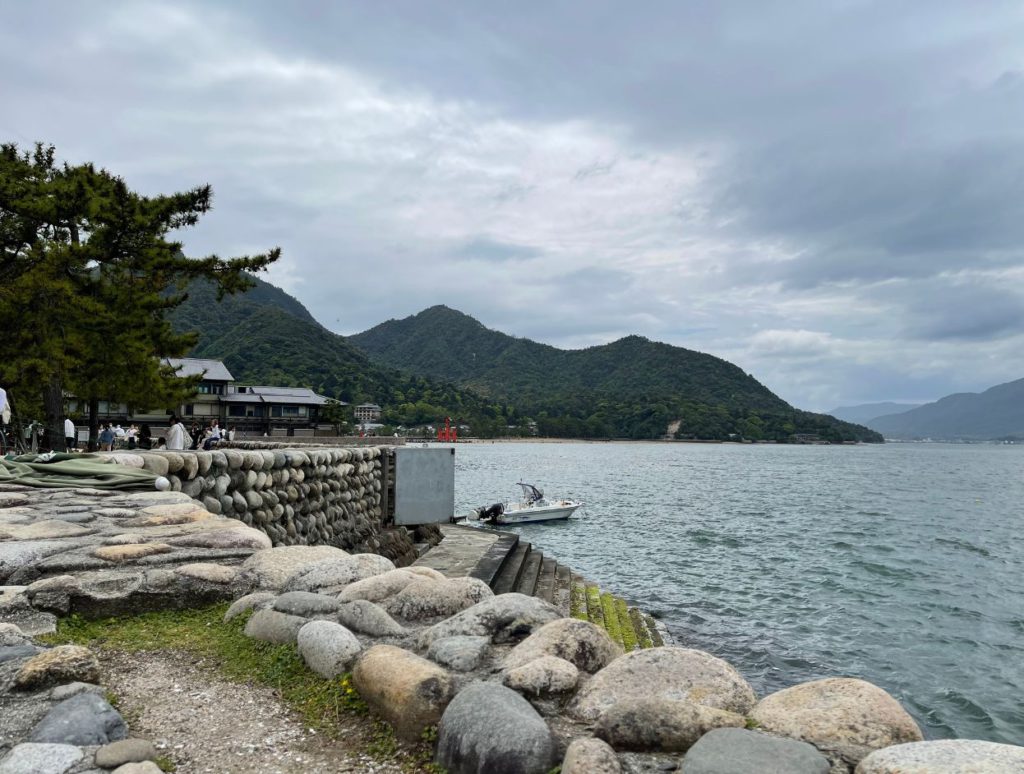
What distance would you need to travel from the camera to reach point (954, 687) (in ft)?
40.0

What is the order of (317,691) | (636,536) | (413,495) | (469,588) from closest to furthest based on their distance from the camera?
(317,691) → (469,588) → (413,495) → (636,536)

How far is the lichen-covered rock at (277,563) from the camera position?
484 cm

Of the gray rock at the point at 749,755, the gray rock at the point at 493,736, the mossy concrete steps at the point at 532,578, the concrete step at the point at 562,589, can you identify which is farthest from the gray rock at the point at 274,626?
the concrete step at the point at 562,589

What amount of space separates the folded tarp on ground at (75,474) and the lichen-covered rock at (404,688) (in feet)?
19.1

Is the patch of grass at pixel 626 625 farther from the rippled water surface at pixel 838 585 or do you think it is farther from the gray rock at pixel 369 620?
the gray rock at pixel 369 620

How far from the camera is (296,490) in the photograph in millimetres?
10906

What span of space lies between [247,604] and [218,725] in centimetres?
146

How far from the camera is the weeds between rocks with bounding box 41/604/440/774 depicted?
283 centimetres

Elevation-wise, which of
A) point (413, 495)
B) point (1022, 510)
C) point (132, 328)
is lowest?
point (1022, 510)

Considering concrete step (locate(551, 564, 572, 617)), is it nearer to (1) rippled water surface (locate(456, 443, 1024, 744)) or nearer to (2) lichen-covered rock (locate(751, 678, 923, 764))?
(1) rippled water surface (locate(456, 443, 1024, 744))

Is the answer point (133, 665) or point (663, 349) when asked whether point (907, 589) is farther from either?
point (663, 349)

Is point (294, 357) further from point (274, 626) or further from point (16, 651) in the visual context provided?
point (16, 651)

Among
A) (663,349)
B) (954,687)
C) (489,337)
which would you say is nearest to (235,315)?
(489,337)

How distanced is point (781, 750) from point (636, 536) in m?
28.0
